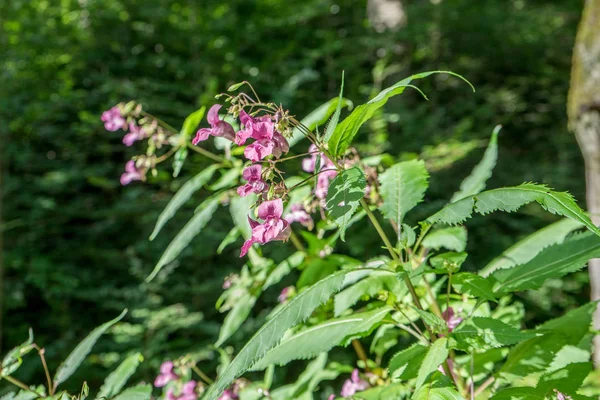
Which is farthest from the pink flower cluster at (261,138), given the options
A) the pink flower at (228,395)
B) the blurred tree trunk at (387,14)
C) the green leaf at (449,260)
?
the blurred tree trunk at (387,14)

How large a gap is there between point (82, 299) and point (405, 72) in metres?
4.01

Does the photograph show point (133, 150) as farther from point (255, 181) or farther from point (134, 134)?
point (255, 181)

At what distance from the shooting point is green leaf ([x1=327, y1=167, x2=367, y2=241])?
75cm

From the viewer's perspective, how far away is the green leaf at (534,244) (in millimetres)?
1163

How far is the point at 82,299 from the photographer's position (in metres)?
4.75

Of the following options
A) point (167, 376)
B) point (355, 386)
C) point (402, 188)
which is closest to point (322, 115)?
point (402, 188)

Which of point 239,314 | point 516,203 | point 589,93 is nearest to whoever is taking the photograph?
point 516,203

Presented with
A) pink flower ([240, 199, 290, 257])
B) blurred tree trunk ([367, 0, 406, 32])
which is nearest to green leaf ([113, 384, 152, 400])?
pink flower ([240, 199, 290, 257])

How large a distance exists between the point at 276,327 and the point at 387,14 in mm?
5804

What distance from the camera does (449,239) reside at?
1.13 meters

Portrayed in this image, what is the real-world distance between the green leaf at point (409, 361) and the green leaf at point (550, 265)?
17 centimetres

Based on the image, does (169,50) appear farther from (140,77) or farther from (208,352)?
(208,352)

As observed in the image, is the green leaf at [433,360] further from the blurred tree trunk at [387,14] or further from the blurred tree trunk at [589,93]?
the blurred tree trunk at [387,14]

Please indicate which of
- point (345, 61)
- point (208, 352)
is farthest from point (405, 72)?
point (208, 352)
